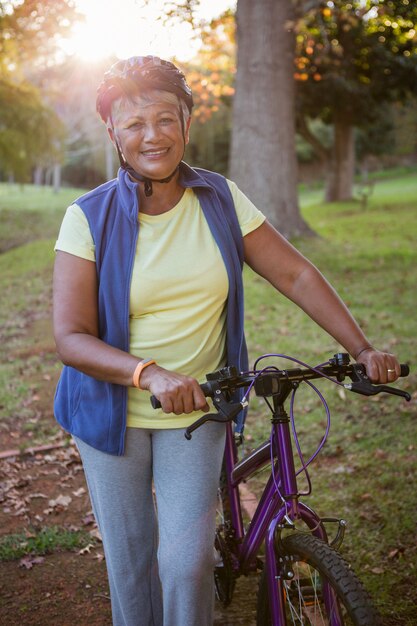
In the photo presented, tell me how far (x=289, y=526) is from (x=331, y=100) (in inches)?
954

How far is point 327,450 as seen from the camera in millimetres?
5789

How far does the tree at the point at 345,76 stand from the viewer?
66.8ft

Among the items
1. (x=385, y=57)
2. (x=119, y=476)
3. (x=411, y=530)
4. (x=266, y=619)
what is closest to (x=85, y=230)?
(x=119, y=476)

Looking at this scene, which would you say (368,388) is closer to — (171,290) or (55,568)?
(171,290)

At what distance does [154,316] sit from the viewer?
263 cm

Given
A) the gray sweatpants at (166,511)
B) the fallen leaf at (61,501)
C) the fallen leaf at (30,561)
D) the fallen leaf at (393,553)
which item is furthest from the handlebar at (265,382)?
the fallen leaf at (61,501)

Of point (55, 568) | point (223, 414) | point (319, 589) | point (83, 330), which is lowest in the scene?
point (55, 568)

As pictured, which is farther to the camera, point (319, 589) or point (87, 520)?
point (87, 520)

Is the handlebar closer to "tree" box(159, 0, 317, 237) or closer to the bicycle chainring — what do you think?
the bicycle chainring

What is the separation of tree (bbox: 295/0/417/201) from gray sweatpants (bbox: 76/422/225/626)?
16160 mm

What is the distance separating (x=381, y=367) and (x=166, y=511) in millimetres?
900

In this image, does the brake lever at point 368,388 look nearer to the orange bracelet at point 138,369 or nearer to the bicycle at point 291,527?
the bicycle at point 291,527

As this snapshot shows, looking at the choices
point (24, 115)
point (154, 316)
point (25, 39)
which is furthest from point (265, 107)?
point (154, 316)

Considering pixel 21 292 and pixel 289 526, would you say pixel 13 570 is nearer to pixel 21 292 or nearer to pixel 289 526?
pixel 289 526
